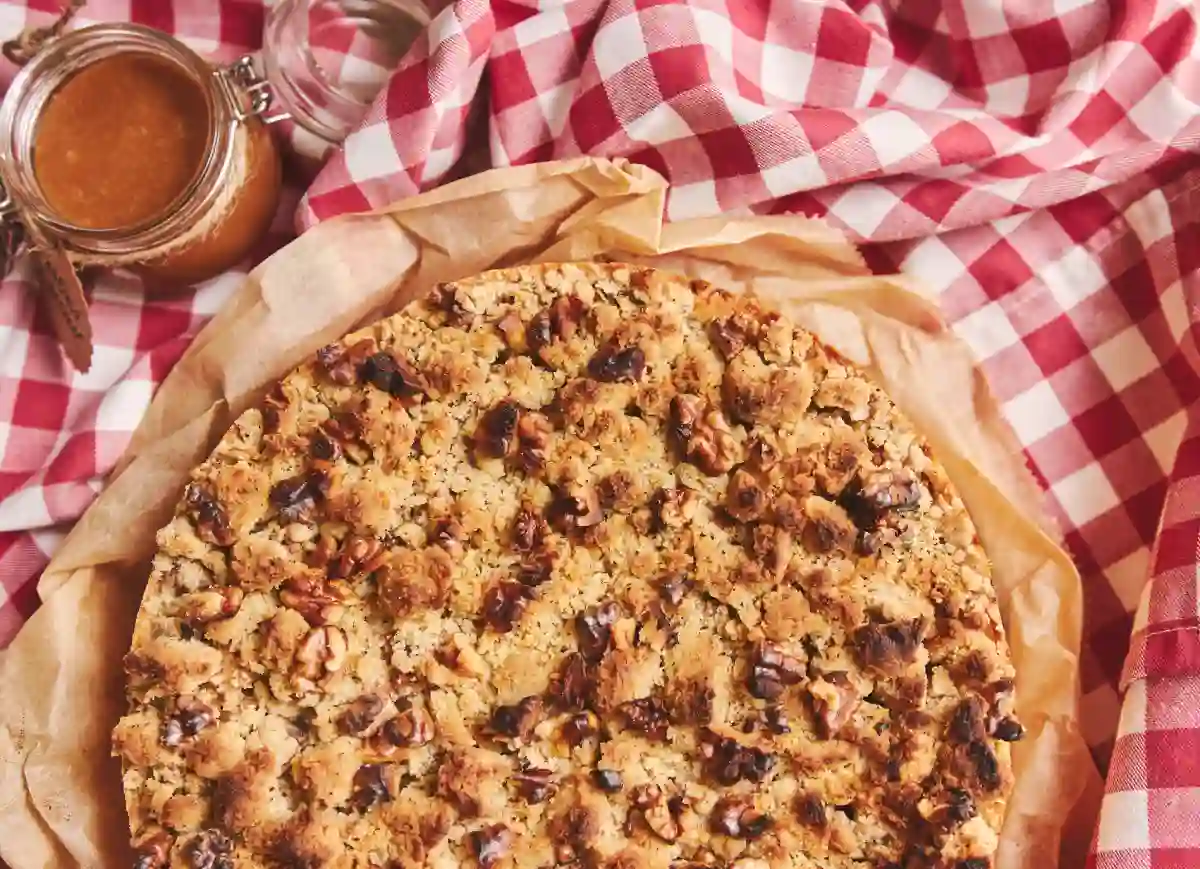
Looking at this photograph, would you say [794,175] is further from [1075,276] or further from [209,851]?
[209,851]

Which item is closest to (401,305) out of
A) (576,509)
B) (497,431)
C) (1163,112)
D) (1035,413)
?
(497,431)

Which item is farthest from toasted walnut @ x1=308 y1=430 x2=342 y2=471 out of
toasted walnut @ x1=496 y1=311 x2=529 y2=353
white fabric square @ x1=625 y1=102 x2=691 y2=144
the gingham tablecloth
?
white fabric square @ x1=625 y1=102 x2=691 y2=144

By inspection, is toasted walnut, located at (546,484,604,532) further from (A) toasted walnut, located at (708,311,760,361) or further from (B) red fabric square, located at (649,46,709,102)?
(B) red fabric square, located at (649,46,709,102)

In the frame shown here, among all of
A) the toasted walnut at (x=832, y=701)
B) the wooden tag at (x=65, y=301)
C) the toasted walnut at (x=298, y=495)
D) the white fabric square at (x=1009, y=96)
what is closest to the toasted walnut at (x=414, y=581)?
the toasted walnut at (x=298, y=495)

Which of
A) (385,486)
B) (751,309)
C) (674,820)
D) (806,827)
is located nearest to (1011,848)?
(806,827)

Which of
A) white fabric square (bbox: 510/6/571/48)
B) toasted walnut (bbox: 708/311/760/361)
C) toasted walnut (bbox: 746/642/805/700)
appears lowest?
toasted walnut (bbox: 746/642/805/700)

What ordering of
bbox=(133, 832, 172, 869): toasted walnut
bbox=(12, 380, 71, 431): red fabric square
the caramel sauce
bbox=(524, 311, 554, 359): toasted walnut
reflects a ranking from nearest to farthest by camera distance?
bbox=(133, 832, 172, 869): toasted walnut → bbox=(524, 311, 554, 359): toasted walnut → the caramel sauce → bbox=(12, 380, 71, 431): red fabric square

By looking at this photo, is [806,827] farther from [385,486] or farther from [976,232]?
[976,232]

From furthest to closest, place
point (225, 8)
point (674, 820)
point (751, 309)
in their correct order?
point (225, 8)
point (751, 309)
point (674, 820)
